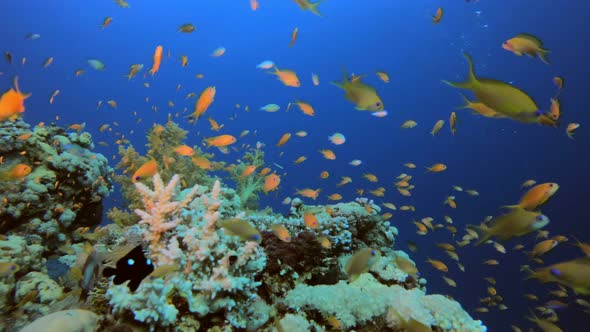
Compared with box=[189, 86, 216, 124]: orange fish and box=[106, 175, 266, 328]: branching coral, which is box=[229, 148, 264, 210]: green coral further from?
box=[106, 175, 266, 328]: branching coral

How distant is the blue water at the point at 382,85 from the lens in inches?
1415

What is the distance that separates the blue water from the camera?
35938 millimetres

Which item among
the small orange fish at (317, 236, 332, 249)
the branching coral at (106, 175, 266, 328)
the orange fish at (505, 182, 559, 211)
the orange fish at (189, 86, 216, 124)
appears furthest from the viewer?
the orange fish at (189, 86, 216, 124)

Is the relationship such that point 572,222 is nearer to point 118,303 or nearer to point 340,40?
point 118,303

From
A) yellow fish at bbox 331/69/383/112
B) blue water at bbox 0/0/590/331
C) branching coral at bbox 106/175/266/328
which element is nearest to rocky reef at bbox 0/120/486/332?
branching coral at bbox 106/175/266/328

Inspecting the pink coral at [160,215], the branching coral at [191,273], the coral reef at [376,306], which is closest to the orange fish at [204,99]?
the pink coral at [160,215]

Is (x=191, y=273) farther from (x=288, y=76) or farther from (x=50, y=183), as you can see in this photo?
(x=50, y=183)

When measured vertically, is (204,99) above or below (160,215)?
above

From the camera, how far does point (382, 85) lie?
59.8 m

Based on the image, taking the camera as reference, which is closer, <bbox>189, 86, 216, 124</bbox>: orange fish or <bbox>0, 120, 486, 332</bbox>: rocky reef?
<bbox>0, 120, 486, 332</bbox>: rocky reef

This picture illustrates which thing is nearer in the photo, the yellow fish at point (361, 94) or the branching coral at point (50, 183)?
the yellow fish at point (361, 94)

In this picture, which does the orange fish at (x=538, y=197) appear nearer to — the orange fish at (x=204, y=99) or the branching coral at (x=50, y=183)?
the orange fish at (x=204, y=99)

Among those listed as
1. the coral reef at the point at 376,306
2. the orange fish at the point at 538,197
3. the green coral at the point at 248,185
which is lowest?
the green coral at the point at 248,185

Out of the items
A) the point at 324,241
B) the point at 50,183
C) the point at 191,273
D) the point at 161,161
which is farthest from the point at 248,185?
the point at 191,273
